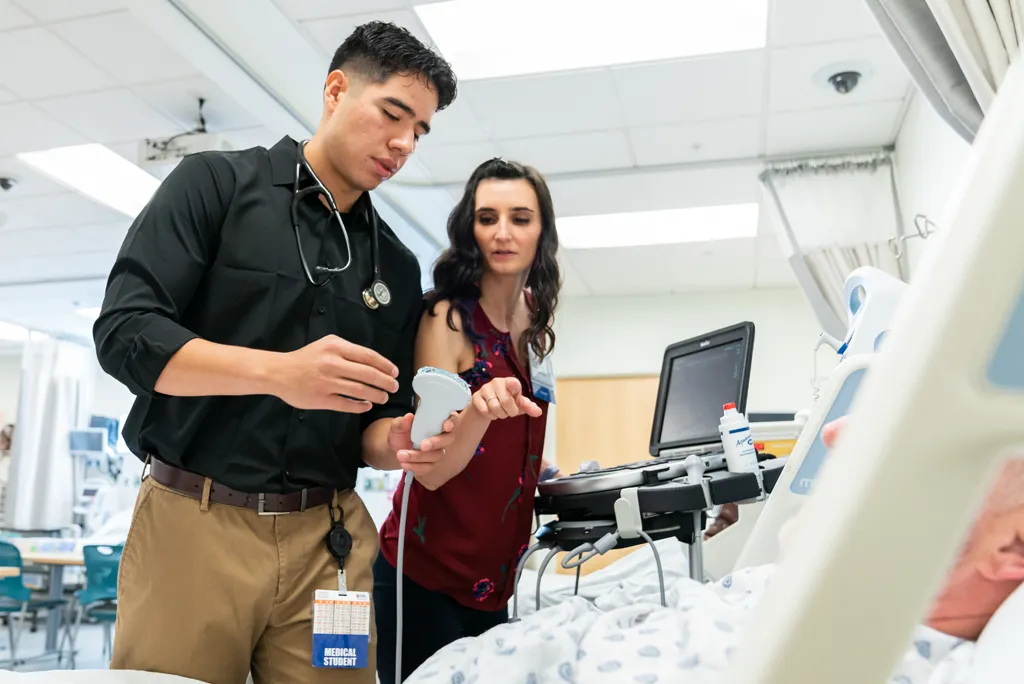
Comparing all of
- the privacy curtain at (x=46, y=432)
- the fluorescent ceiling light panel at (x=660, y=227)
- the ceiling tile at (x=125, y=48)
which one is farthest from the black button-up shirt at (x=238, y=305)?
the privacy curtain at (x=46, y=432)

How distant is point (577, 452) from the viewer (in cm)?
A: 734

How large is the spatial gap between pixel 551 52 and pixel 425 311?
2.55m

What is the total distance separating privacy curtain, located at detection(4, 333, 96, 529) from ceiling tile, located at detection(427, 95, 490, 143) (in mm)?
4789

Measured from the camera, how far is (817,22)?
11.3ft

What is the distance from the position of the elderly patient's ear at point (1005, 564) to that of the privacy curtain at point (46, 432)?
756 cm

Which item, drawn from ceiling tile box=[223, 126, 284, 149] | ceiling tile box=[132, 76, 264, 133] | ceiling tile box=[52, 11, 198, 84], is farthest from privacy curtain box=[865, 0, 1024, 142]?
ceiling tile box=[223, 126, 284, 149]

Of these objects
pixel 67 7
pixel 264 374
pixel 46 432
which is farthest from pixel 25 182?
pixel 264 374

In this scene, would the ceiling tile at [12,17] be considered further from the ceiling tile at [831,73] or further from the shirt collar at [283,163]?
the ceiling tile at [831,73]

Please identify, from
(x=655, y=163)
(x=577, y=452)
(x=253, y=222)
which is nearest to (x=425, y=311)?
(x=253, y=222)

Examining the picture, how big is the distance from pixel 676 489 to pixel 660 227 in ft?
15.3

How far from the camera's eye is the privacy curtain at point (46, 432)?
6.77m

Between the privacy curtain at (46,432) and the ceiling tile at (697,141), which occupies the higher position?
the ceiling tile at (697,141)

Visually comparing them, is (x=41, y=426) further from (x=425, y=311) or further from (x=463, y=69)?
(x=425, y=311)

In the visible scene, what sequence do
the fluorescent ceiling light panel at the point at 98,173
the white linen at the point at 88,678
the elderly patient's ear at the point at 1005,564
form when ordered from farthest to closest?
the fluorescent ceiling light panel at the point at 98,173 → the white linen at the point at 88,678 → the elderly patient's ear at the point at 1005,564
